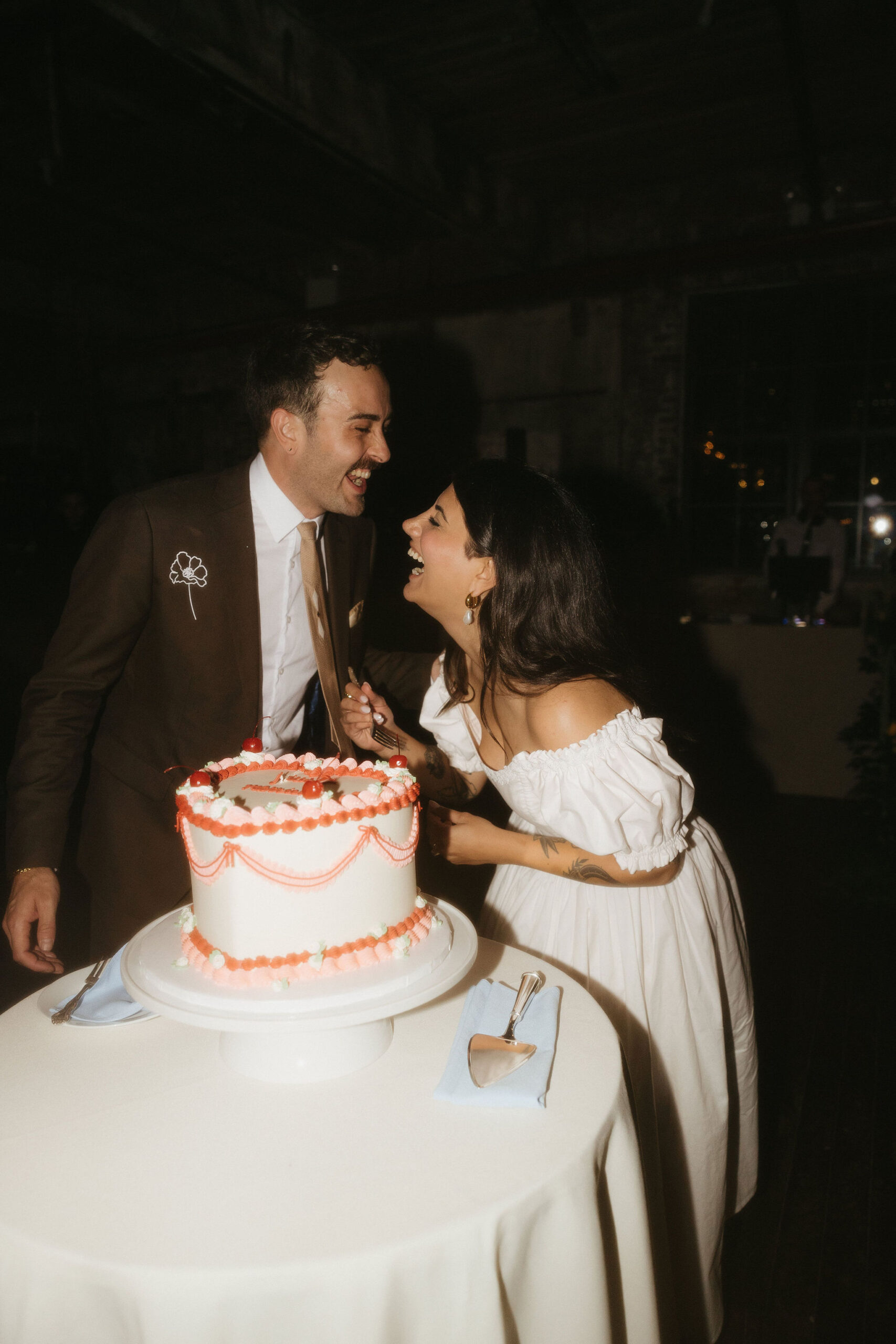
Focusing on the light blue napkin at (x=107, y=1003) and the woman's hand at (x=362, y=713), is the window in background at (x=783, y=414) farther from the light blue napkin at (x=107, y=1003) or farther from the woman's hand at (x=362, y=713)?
the light blue napkin at (x=107, y=1003)

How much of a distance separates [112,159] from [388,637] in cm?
427

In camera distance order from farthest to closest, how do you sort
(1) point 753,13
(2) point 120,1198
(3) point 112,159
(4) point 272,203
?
(4) point 272,203 → (3) point 112,159 → (1) point 753,13 → (2) point 120,1198

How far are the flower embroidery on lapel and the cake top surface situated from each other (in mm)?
588

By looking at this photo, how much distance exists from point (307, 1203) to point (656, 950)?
37.6 inches

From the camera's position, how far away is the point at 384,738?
2230 mm

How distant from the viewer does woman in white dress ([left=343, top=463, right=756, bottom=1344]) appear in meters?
1.67

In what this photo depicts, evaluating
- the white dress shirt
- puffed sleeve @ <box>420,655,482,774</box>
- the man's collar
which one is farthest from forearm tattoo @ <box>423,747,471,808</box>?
the man's collar

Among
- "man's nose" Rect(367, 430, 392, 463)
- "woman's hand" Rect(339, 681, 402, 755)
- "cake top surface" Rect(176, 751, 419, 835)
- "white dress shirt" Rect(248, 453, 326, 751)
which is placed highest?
"man's nose" Rect(367, 430, 392, 463)

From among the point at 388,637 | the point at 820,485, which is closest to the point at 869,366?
the point at 820,485

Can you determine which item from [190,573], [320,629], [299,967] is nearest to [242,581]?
[190,573]

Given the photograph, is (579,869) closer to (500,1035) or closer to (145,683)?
(500,1035)

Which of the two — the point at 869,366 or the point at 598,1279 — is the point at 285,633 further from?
the point at 869,366

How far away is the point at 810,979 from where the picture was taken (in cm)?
351

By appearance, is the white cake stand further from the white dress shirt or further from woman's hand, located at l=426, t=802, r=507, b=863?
the white dress shirt
